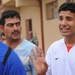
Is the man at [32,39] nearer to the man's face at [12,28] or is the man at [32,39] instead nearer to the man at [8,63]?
the man's face at [12,28]

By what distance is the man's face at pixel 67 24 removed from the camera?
10.9 ft

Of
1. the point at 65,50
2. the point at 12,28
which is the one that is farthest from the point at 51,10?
the point at 65,50

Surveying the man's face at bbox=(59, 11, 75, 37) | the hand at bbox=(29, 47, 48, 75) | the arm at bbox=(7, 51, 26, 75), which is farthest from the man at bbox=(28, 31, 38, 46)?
the arm at bbox=(7, 51, 26, 75)

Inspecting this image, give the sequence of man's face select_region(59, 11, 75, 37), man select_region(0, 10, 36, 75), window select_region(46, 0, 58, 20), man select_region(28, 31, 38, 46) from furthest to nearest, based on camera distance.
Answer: man select_region(28, 31, 38, 46), window select_region(46, 0, 58, 20), man select_region(0, 10, 36, 75), man's face select_region(59, 11, 75, 37)

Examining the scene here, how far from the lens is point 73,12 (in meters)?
3.39

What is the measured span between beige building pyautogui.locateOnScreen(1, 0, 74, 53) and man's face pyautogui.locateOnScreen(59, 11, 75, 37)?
723 cm

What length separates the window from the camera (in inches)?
456

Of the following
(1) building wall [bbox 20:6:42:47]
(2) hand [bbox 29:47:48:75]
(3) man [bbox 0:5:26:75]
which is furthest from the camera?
(1) building wall [bbox 20:6:42:47]

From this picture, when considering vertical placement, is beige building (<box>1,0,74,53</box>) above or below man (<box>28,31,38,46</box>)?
above

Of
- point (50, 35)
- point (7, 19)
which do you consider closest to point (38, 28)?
point (50, 35)

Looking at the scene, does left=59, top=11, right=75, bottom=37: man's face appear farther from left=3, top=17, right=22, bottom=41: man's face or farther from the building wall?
the building wall

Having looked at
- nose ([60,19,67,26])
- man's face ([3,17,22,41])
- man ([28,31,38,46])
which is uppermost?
nose ([60,19,67,26])

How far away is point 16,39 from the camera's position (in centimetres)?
382

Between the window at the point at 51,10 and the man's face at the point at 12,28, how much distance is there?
25.2 feet
